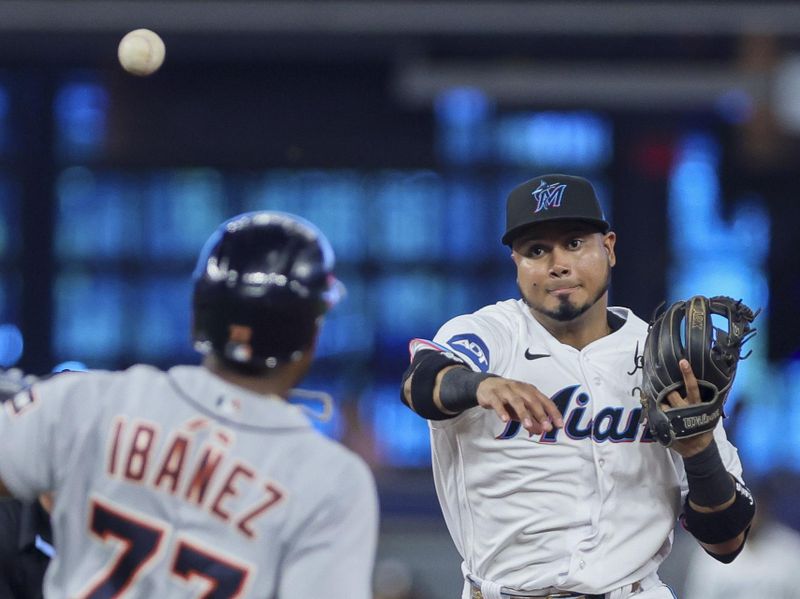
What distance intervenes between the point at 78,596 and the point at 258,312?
51 centimetres

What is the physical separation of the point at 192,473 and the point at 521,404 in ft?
2.97

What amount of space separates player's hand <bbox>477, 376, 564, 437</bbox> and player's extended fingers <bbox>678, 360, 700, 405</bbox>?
16.1 inches

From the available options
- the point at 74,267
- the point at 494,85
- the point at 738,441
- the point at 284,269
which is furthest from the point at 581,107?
the point at 284,269

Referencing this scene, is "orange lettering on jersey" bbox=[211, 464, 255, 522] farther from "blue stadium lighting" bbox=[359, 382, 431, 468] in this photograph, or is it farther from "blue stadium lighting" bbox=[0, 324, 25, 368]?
"blue stadium lighting" bbox=[0, 324, 25, 368]

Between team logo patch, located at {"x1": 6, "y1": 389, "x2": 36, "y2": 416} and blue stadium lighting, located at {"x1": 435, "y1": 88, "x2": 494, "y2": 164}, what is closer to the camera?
team logo patch, located at {"x1": 6, "y1": 389, "x2": 36, "y2": 416}

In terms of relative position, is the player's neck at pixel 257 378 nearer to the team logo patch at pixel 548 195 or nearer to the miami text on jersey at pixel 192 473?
the miami text on jersey at pixel 192 473

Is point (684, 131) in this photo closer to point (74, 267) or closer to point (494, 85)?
point (494, 85)

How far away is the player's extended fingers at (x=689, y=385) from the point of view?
330 cm

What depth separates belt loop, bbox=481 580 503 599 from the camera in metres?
3.44

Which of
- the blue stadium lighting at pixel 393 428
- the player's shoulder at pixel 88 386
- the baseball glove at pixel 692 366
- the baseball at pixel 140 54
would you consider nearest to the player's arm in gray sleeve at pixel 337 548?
the player's shoulder at pixel 88 386

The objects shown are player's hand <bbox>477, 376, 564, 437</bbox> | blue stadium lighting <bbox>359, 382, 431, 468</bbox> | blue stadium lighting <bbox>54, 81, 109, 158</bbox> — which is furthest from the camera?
blue stadium lighting <bbox>54, 81, 109, 158</bbox>

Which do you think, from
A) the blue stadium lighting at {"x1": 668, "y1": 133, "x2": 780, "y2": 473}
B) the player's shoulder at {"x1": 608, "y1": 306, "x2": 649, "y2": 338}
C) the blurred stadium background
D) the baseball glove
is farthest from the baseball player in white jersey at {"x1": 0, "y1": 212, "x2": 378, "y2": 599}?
the blue stadium lighting at {"x1": 668, "y1": 133, "x2": 780, "y2": 473}

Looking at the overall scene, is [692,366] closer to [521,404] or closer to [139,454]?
[521,404]

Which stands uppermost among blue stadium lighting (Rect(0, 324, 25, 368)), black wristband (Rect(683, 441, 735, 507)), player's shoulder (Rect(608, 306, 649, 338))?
player's shoulder (Rect(608, 306, 649, 338))
